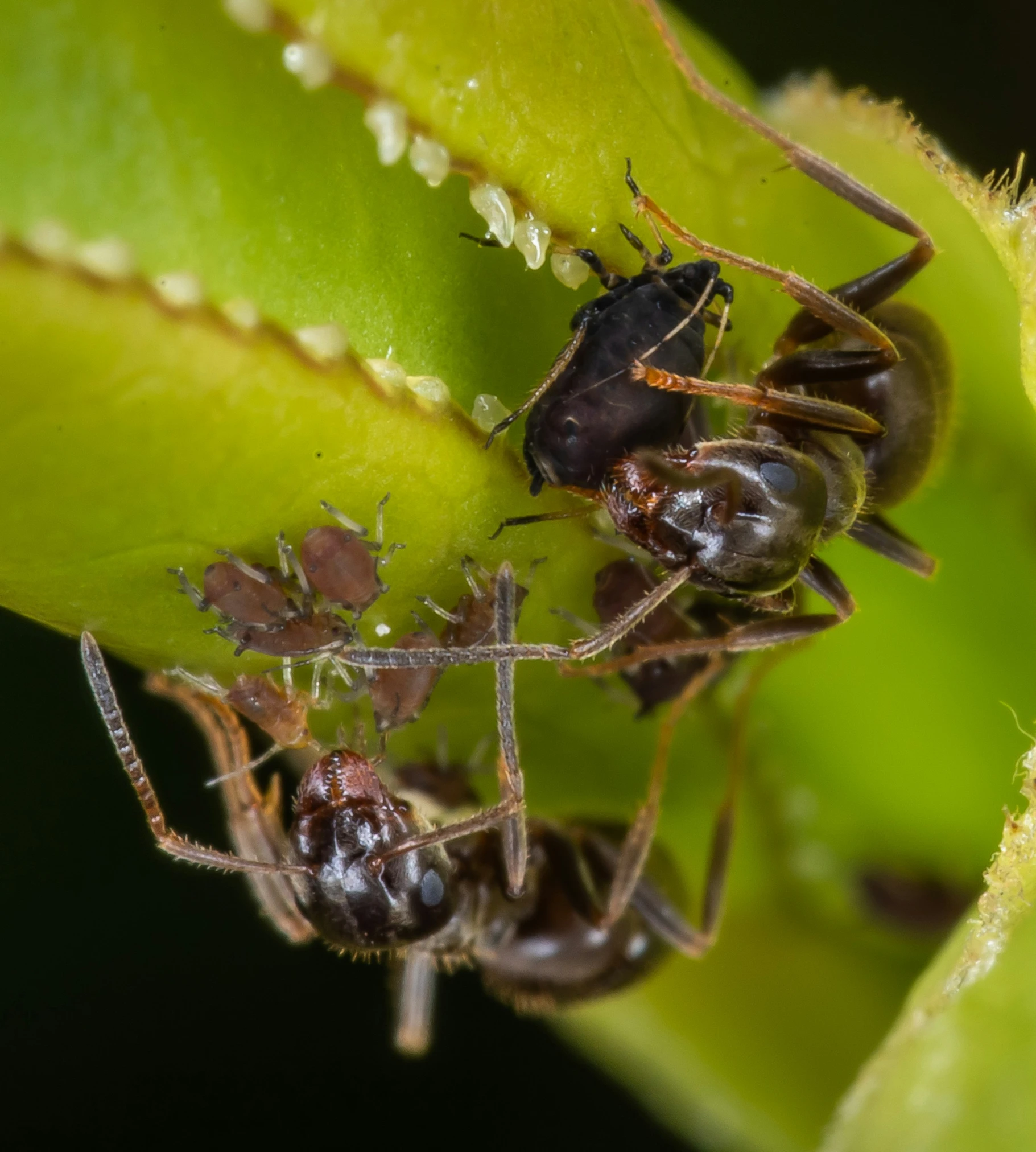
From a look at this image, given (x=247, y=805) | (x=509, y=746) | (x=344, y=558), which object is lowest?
(x=247, y=805)

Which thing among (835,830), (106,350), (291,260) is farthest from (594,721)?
(106,350)

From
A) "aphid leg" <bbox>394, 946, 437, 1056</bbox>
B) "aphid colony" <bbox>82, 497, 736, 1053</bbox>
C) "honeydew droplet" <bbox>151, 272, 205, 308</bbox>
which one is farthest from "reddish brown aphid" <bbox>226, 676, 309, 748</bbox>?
"aphid leg" <bbox>394, 946, 437, 1056</bbox>

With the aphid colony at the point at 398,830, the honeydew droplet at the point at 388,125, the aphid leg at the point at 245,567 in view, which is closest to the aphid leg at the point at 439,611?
the aphid colony at the point at 398,830

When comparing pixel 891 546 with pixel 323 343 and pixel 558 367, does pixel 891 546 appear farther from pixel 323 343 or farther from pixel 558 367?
pixel 323 343

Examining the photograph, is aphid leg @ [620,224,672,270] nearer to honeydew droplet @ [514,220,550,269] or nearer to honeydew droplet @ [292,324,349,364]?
honeydew droplet @ [514,220,550,269]

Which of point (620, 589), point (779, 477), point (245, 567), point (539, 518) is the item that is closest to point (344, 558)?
point (245, 567)

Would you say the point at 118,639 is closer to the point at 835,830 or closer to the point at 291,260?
the point at 291,260
